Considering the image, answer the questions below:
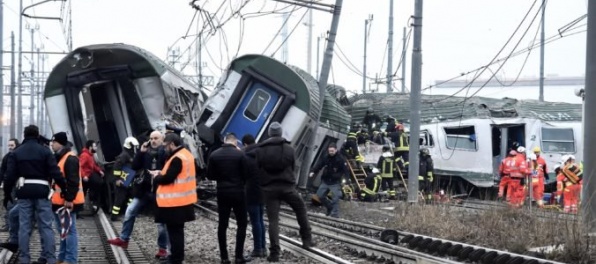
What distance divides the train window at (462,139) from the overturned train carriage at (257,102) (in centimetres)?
921

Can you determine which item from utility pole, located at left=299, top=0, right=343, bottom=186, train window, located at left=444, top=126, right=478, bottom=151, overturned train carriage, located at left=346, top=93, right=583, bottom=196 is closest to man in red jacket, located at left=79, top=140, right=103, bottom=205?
utility pole, located at left=299, top=0, right=343, bottom=186

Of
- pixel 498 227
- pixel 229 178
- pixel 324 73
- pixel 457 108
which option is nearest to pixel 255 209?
pixel 229 178

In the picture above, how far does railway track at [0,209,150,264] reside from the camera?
9.92 meters

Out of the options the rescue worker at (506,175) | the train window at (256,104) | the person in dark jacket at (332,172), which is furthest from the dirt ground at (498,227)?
the rescue worker at (506,175)

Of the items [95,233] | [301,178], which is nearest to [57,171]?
[95,233]

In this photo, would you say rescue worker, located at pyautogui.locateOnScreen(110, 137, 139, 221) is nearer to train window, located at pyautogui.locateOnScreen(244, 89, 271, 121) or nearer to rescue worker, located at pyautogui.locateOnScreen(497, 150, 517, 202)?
train window, located at pyautogui.locateOnScreen(244, 89, 271, 121)

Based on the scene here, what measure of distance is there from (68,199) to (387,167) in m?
13.5

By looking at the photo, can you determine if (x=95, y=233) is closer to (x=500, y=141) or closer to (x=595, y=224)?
(x=595, y=224)

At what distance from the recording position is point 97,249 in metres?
11.2

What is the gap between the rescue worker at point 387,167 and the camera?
69.6 ft

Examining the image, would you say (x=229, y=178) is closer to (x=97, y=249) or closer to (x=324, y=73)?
(x=97, y=249)

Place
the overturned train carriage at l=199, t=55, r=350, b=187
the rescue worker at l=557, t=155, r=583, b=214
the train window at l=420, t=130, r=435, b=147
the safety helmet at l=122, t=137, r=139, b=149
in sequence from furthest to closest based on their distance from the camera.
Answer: the train window at l=420, t=130, r=435, b=147 → the rescue worker at l=557, t=155, r=583, b=214 → the overturned train carriage at l=199, t=55, r=350, b=187 → the safety helmet at l=122, t=137, r=139, b=149

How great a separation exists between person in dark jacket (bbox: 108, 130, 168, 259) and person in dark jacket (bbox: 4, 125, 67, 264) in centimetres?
144

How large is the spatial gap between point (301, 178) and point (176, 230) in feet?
30.1
